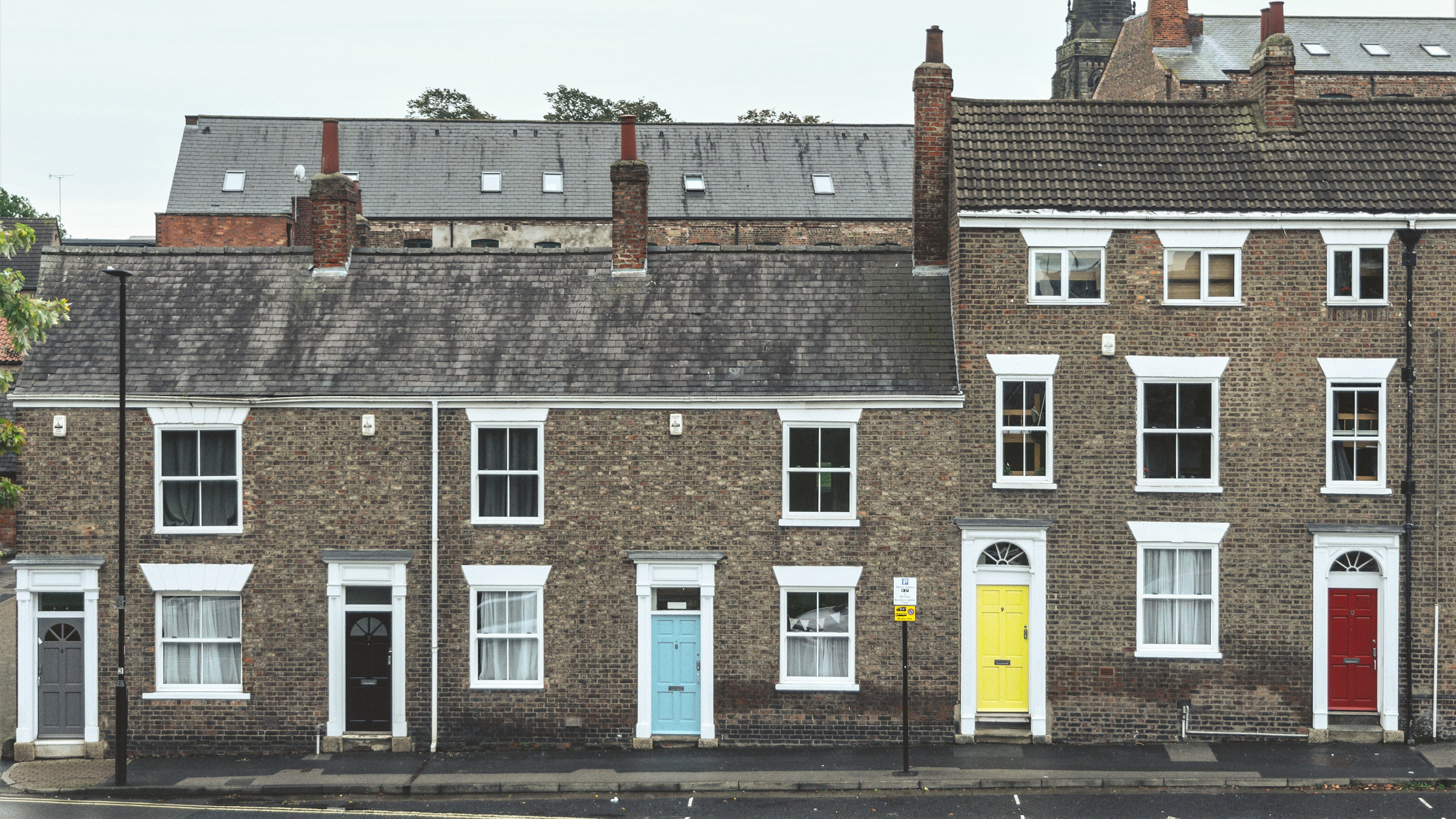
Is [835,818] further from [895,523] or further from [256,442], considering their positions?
[256,442]

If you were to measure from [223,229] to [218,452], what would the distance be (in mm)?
28963

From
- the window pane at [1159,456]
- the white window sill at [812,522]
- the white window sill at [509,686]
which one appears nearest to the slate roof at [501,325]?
the white window sill at [812,522]

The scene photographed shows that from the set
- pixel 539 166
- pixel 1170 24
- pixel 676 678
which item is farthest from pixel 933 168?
pixel 1170 24

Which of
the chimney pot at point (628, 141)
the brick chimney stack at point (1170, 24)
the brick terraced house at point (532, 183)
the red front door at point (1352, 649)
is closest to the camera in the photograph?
the red front door at point (1352, 649)

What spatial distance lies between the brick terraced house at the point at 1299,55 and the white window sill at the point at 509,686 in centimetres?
3963

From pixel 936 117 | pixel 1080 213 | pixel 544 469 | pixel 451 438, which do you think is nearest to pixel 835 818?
pixel 544 469

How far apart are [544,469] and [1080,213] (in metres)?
9.67

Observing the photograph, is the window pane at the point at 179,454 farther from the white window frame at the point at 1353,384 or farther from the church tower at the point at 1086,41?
the church tower at the point at 1086,41

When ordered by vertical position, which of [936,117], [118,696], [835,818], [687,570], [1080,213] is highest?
[936,117]

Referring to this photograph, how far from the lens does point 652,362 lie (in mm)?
19781

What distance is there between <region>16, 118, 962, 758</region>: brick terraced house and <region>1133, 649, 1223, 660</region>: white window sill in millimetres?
3081

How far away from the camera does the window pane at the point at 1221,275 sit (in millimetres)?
19219

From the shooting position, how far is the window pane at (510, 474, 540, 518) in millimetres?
19438

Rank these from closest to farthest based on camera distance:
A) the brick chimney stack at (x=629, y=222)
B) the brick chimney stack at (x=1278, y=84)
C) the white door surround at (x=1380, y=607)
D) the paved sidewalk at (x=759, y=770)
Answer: the paved sidewalk at (x=759, y=770)
the white door surround at (x=1380, y=607)
the brick chimney stack at (x=1278, y=84)
the brick chimney stack at (x=629, y=222)
